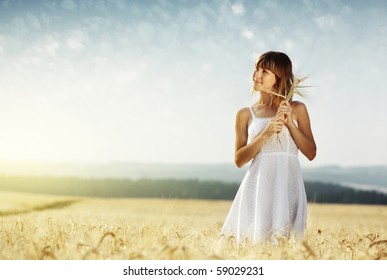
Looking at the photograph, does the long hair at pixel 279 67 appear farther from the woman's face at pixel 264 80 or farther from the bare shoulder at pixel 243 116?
the bare shoulder at pixel 243 116

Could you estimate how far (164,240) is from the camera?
2562mm

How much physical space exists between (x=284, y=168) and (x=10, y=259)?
1.48 m

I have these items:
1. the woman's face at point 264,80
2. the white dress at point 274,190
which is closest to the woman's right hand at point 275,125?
the white dress at point 274,190

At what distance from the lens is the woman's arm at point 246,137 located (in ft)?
9.29

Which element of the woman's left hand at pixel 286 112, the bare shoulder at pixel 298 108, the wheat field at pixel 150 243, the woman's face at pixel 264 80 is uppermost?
the woman's face at pixel 264 80

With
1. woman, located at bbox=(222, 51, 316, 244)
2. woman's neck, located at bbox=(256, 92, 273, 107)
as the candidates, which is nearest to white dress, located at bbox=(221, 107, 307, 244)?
woman, located at bbox=(222, 51, 316, 244)

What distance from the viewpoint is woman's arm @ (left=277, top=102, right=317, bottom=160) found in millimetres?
2854

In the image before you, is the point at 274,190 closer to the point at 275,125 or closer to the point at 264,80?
the point at 275,125

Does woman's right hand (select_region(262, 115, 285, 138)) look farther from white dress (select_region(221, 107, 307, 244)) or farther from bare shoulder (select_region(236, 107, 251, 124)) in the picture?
bare shoulder (select_region(236, 107, 251, 124))

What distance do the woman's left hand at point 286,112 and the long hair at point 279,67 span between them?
5.3 inches
